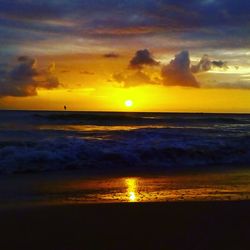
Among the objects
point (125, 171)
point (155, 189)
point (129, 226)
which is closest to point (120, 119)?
point (125, 171)

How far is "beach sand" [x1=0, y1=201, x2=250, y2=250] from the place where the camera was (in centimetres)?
541

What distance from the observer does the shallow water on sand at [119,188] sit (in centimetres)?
805

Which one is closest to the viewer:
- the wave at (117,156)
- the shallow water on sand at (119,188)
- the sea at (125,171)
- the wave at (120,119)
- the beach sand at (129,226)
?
the beach sand at (129,226)

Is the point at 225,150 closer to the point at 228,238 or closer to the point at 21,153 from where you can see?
the point at 21,153

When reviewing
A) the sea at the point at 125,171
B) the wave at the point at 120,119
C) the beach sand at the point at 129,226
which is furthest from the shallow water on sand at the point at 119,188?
the wave at the point at 120,119

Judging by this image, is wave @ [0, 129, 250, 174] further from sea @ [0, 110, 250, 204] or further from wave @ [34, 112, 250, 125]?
wave @ [34, 112, 250, 125]

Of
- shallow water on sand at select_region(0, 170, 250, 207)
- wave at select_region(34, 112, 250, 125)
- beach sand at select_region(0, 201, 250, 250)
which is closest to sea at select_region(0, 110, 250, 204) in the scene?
shallow water on sand at select_region(0, 170, 250, 207)

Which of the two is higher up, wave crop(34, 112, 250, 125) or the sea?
wave crop(34, 112, 250, 125)

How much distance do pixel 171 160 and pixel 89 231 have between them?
9.23 m

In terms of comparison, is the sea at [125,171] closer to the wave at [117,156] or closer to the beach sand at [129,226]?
the wave at [117,156]

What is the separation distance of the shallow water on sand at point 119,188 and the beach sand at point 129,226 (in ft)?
1.87

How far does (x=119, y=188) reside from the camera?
938 centimetres

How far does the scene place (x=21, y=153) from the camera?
13734 mm

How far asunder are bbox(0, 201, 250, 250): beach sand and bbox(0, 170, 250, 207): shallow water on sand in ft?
1.87
